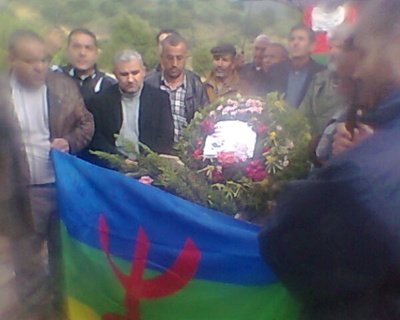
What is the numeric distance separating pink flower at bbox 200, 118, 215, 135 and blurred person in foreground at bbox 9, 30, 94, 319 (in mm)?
651

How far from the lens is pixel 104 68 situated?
12.3 ft

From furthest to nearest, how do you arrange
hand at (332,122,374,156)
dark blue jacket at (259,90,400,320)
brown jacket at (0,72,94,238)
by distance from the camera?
brown jacket at (0,72,94,238), hand at (332,122,374,156), dark blue jacket at (259,90,400,320)

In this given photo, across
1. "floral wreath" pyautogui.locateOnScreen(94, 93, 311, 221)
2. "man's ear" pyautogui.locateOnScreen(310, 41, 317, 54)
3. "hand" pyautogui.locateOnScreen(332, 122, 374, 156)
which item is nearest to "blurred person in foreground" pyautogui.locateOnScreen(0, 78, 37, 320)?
"floral wreath" pyautogui.locateOnScreen(94, 93, 311, 221)

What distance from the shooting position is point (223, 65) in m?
3.03

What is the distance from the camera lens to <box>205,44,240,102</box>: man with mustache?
301 centimetres

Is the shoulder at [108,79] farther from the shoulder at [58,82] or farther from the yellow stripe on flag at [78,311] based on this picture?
the yellow stripe on flag at [78,311]

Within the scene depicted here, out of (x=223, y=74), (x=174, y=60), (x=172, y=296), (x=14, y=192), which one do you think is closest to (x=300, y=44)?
(x=223, y=74)

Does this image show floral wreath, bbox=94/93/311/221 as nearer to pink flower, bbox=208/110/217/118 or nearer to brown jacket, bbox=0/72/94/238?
pink flower, bbox=208/110/217/118

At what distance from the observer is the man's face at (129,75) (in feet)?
11.8

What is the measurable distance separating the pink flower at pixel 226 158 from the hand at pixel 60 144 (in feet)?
2.83

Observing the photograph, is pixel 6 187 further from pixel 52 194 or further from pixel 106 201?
pixel 106 201

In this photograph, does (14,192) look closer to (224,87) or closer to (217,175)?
(224,87)

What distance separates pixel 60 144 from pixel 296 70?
99cm

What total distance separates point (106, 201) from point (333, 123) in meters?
0.96
